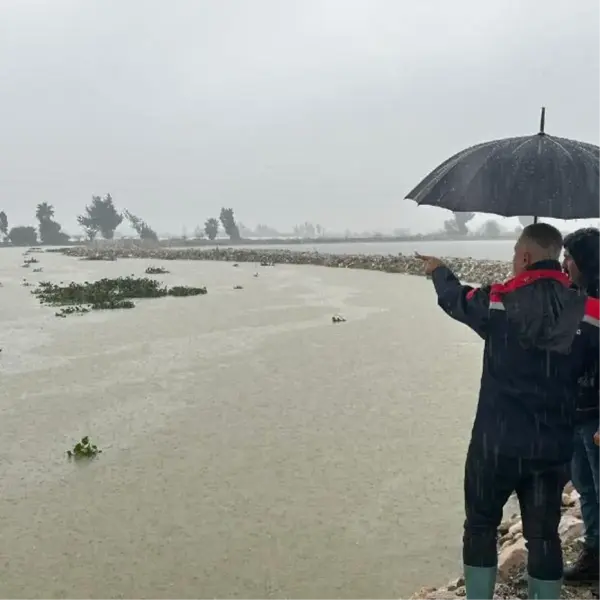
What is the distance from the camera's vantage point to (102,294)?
84.9 feet

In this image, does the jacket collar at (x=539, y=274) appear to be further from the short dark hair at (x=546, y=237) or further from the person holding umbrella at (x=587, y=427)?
the person holding umbrella at (x=587, y=427)

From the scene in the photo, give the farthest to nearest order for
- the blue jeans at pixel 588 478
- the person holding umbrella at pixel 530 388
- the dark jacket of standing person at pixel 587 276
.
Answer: the blue jeans at pixel 588 478 < the dark jacket of standing person at pixel 587 276 < the person holding umbrella at pixel 530 388

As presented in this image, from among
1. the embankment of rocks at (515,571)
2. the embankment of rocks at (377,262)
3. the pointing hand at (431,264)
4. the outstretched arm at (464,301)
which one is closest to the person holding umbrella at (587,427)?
the embankment of rocks at (515,571)

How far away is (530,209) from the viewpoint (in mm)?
3074

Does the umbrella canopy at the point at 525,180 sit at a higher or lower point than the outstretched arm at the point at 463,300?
higher

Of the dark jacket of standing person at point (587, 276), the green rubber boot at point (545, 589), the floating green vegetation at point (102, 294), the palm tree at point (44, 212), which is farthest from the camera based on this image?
the palm tree at point (44, 212)

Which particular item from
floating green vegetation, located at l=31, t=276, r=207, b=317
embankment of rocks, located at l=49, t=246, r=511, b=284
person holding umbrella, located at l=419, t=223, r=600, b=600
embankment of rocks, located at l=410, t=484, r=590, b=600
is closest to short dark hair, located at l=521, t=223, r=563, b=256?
person holding umbrella, located at l=419, t=223, r=600, b=600

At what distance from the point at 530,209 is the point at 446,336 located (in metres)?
13.5

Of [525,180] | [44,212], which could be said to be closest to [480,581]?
[525,180]

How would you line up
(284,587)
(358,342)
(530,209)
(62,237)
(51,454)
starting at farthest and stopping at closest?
(62,237) < (358,342) < (51,454) < (284,587) < (530,209)

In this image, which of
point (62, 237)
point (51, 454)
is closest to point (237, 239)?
point (62, 237)

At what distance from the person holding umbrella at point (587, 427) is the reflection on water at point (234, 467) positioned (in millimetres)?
1395

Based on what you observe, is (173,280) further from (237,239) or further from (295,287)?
(237,239)

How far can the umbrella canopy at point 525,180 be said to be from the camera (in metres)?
3.08
